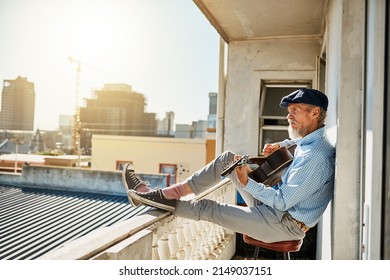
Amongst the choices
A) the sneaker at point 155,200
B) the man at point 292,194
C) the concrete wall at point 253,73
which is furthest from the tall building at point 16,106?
the man at point 292,194

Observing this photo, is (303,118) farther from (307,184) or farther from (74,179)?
(74,179)

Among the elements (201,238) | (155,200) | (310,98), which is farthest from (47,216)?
(310,98)

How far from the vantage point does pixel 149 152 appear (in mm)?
19344

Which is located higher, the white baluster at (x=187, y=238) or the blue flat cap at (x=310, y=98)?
the blue flat cap at (x=310, y=98)

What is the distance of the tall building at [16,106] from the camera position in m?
5.74

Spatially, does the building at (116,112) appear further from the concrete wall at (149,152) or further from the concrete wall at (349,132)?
the concrete wall at (349,132)

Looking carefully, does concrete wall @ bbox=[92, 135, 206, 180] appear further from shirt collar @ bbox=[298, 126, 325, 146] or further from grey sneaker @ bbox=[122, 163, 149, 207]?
shirt collar @ bbox=[298, 126, 325, 146]

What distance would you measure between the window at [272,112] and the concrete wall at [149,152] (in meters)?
13.6

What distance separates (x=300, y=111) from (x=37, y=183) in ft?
39.1

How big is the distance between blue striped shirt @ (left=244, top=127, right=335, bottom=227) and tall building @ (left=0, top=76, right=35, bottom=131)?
476cm

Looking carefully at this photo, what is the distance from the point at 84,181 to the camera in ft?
39.7

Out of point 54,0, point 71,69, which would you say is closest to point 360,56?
point 54,0

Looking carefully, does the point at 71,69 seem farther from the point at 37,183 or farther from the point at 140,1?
the point at 140,1

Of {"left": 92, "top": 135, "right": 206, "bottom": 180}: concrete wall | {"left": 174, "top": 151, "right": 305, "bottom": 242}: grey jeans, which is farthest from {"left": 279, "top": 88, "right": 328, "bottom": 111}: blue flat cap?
{"left": 92, "top": 135, "right": 206, "bottom": 180}: concrete wall
